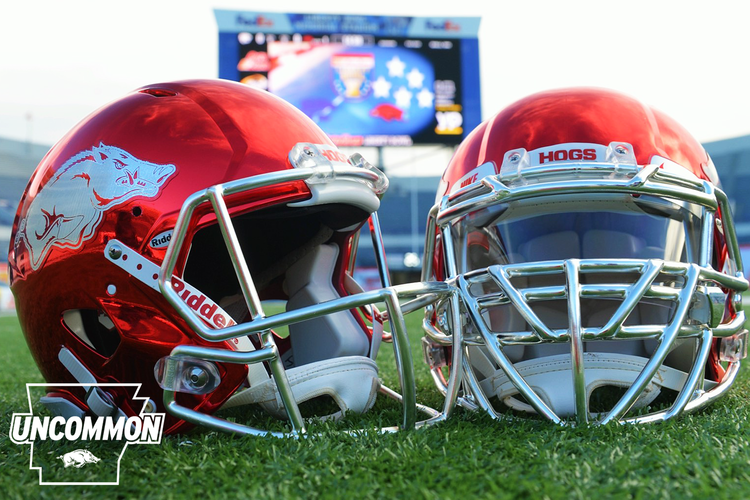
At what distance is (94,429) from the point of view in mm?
1370

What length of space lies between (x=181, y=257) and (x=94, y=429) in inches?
16.3

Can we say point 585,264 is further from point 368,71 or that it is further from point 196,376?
point 368,71

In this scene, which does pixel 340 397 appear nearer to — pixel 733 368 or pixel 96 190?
pixel 96 190

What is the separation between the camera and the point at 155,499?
100 centimetres

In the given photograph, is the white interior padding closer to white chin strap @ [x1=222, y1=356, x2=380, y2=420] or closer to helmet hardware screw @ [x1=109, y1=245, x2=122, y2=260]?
white chin strap @ [x1=222, y1=356, x2=380, y2=420]

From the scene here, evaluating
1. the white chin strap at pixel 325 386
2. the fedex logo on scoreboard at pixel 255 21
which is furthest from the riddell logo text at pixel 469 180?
the fedex logo on scoreboard at pixel 255 21

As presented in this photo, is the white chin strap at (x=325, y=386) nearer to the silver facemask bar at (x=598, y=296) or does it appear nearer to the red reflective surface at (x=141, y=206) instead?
the red reflective surface at (x=141, y=206)

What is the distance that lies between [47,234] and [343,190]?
2.14 feet

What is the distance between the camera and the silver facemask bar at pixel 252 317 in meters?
1.21

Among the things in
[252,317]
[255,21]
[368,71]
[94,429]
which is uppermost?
[255,21]

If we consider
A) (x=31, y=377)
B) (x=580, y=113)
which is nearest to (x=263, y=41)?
(x=31, y=377)

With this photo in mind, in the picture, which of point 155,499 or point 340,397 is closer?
point 155,499

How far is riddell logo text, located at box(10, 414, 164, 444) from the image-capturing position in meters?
1.32

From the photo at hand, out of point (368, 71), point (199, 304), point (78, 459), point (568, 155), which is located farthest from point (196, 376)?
point (368, 71)
